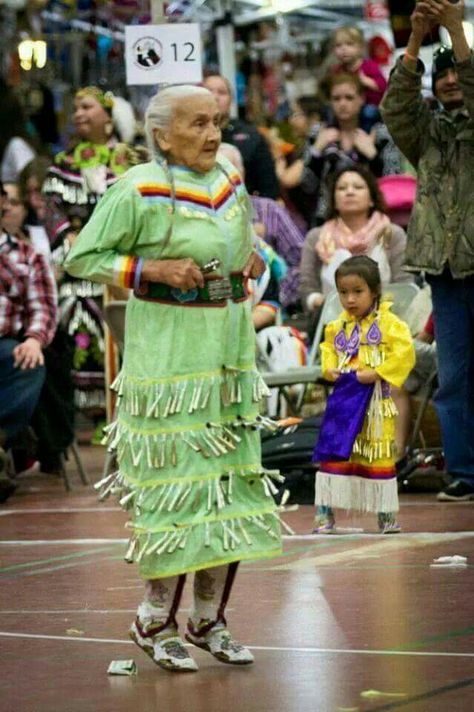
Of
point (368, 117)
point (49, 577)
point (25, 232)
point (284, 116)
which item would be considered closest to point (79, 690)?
point (49, 577)

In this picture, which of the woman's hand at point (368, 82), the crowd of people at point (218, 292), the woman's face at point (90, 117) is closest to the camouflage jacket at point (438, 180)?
the crowd of people at point (218, 292)

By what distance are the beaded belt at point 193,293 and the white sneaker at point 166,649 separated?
1.03 m

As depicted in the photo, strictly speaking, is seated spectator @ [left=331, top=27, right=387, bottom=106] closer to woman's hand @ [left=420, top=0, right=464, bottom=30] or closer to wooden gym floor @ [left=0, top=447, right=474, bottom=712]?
woman's hand @ [left=420, top=0, right=464, bottom=30]

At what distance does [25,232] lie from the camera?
14648mm

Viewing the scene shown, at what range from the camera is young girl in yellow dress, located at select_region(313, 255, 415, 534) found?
9.90 metres

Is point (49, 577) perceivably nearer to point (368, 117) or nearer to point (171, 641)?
point (171, 641)

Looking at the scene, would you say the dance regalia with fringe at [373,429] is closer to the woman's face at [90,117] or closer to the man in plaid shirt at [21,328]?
the man in plaid shirt at [21,328]

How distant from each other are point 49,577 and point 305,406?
15.1ft

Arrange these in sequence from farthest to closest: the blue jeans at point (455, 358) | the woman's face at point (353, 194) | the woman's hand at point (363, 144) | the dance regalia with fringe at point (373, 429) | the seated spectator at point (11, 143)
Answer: the seated spectator at point (11, 143), the woman's hand at point (363, 144), the woman's face at point (353, 194), the blue jeans at point (455, 358), the dance regalia with fringe at point (373, 429)

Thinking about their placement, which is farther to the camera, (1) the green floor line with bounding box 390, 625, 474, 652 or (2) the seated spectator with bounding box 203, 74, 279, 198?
(2) the seated spectator with bounding box 203, 74, 279, 198

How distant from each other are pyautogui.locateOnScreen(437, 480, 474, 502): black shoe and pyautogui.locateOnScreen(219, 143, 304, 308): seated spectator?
12.5ft

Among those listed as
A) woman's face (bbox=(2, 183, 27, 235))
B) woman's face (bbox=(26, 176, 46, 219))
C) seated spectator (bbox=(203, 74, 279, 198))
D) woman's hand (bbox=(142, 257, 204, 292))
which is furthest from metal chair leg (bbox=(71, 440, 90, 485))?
woman's hand (bbox=(142, 257, 204, 292))

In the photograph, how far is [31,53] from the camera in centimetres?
2256

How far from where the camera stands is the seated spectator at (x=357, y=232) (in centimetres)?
1323
